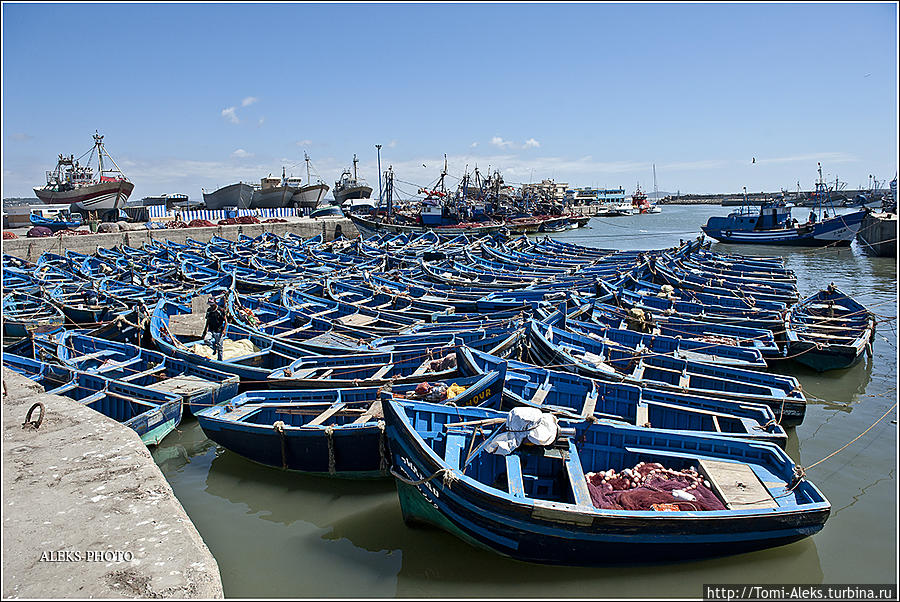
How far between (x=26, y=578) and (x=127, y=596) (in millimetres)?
1012

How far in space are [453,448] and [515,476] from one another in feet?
3.55

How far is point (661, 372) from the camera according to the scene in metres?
13.1

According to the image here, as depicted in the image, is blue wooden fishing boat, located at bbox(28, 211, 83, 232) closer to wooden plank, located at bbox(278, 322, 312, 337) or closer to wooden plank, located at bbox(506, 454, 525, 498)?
wooden plank, located at bbox(278, 322, 312, 337)

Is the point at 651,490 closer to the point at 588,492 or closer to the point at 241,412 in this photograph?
the point at 588,492

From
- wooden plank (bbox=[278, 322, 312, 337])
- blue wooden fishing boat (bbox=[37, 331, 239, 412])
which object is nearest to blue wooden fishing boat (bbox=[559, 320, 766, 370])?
wooden plank (bbox=[278, 322, 312, 337])

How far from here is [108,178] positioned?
2456 inches

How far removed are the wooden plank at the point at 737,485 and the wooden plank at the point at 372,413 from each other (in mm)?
5503

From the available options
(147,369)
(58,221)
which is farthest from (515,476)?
(58,221)

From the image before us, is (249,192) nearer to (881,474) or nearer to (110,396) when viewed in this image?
(110,396)

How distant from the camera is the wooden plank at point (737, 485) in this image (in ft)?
25.2

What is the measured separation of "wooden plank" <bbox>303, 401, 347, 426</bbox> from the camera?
34.6 ft

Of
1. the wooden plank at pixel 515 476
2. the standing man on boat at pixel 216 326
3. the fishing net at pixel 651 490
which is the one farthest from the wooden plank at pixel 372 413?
the standing man on boat at pixel 216 326

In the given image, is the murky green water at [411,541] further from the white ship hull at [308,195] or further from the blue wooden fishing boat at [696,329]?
A: the white ship hull at [308,195]

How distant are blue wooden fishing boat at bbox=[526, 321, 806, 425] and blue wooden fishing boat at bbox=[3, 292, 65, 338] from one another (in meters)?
16.0
